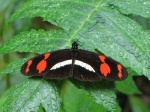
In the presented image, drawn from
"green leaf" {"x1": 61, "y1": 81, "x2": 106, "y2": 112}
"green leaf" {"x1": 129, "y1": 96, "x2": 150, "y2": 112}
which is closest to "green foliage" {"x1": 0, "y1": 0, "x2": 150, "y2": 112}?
"green leaf" {"x1": 61, "y1": 81, "x2": 106, "y2": 112}

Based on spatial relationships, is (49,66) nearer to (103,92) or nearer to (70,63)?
(70,63)

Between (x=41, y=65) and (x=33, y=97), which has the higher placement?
(x=41, y=65)

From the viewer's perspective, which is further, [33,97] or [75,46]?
[75,46]

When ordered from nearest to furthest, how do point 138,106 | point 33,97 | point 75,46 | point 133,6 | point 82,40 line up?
point 33,97 → point 75,46 → point 82,40 → point 133,6 → point 138,106

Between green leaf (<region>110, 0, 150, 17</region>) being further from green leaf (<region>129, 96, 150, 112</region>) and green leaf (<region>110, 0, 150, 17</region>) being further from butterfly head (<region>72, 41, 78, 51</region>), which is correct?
green leaf (<region>129, 96, 150, 112</region>)

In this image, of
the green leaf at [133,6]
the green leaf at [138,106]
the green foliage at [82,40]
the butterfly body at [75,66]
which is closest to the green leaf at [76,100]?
the green foliage at [82,40]

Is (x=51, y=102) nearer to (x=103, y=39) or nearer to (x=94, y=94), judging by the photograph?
(x=94, y=94)

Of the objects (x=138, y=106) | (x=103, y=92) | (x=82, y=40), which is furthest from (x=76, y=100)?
(x=138, y=106)
